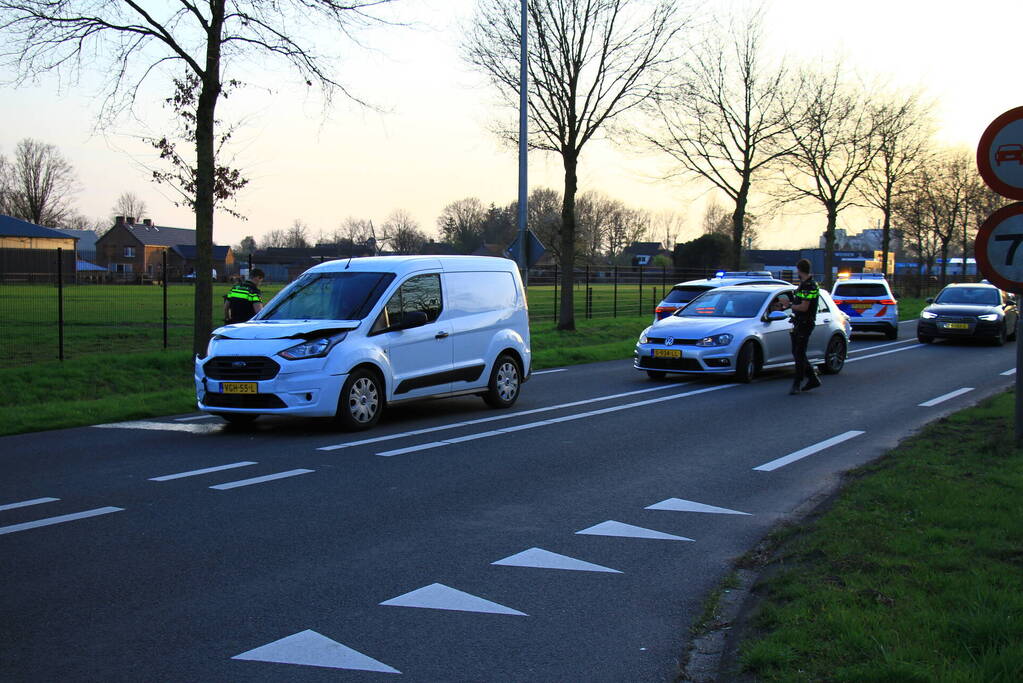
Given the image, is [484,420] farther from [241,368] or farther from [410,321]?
[241,368]

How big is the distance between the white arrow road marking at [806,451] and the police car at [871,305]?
16202 millimetres

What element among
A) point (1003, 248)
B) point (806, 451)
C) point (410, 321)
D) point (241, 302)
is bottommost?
point (806, 451)

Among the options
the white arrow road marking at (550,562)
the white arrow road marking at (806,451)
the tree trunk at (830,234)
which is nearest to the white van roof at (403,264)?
the white arrow road marking at (806,451)

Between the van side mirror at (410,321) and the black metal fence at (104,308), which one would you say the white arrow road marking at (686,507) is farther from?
the black metal fence at (104,308)

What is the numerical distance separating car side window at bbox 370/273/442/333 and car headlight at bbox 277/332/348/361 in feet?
1.68

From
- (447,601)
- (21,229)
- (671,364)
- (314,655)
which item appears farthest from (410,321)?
(21,229)

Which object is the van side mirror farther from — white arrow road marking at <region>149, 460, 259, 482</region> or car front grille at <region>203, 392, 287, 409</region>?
white arrow road marking at <region>149, 460, 259, 482</region>

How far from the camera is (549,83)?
25.7 m

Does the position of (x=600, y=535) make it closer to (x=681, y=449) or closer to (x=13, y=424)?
(x=681, y=449)

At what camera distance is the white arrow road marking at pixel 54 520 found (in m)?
→ 6.17

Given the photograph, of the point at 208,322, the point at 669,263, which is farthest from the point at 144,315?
the point at 669,263

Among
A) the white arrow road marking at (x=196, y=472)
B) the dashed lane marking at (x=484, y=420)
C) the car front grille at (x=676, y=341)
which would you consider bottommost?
the white arrow road marking at (x=196, y=472)

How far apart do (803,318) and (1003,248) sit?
629cm

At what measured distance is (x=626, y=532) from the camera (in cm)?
631
